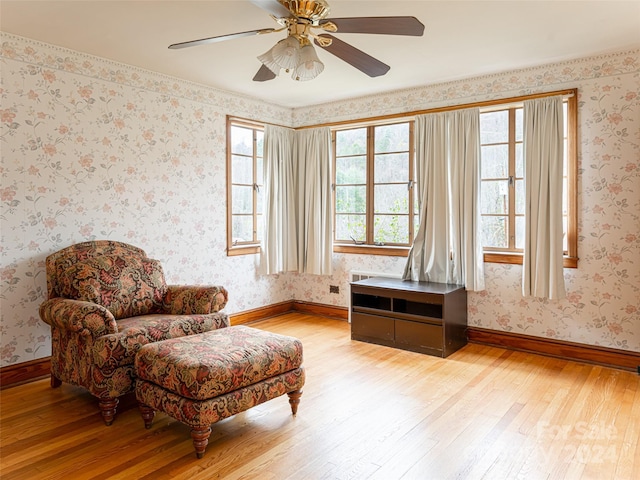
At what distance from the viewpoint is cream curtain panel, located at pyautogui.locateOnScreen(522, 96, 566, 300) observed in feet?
12.7

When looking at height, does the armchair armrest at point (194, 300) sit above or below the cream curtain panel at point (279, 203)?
below

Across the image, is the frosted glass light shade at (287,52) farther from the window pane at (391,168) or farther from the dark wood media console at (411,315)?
the window pane at (391,168)

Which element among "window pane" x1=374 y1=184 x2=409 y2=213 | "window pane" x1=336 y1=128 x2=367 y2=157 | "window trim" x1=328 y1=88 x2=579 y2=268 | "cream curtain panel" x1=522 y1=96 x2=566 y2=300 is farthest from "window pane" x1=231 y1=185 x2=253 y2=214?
"cream curtain panel" x1=522 y1=96 x2=566 y2=300

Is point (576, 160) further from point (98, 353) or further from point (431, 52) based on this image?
point (98, 353)

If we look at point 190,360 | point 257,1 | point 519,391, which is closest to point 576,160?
point 519,391

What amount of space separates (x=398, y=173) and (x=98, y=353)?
11.0ft

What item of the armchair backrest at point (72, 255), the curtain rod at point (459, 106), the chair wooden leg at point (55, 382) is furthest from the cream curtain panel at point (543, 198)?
the chair wooden leg at point (55, 382)

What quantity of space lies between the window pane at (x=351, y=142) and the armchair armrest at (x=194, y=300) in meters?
2.53

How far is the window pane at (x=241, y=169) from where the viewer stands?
5.08 metres

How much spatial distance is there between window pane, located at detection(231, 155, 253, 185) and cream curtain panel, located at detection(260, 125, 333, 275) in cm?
18

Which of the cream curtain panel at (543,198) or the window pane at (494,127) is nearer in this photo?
the cream curtain panel at (543,198)

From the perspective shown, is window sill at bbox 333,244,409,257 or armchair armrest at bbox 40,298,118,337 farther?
window sill at bbox 333,244,409,257

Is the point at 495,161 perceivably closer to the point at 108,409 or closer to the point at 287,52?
the point at 287,52

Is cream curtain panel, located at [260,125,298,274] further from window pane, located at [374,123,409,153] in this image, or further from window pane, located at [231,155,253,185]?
window pane, located at [374,123,409,153]
